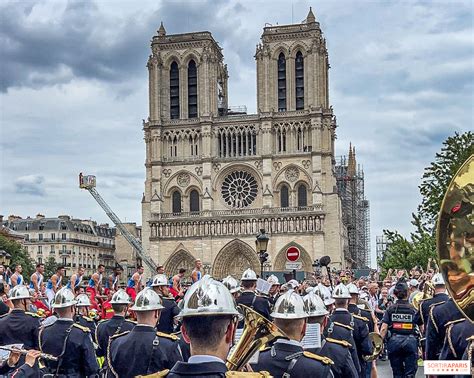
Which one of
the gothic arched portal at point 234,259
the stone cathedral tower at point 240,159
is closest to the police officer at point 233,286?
the stone cathedral tower at point 240,159

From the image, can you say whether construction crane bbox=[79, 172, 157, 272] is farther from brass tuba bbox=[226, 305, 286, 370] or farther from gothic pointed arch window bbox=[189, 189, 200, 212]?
brass tuba bbox=[226, 305, 286, 370]

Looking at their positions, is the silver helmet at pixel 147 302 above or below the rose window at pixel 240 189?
below

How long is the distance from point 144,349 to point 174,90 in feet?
187

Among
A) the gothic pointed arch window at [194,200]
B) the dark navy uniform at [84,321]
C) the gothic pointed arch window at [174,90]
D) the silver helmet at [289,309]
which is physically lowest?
the dark navy uniform at [84,321]

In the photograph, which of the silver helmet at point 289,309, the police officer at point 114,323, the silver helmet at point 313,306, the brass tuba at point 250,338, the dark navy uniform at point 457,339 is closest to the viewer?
the brass tuba at point 250,338

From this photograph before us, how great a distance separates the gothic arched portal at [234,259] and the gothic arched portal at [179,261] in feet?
7.87

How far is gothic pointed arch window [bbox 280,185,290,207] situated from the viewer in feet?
191

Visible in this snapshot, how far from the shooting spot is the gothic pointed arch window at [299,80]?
5941 centimetres

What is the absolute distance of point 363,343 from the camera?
31.1 ft

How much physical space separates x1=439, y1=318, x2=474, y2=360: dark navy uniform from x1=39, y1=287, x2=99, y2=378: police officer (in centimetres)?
374

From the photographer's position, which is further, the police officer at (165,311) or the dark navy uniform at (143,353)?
the police officer at (165,311)

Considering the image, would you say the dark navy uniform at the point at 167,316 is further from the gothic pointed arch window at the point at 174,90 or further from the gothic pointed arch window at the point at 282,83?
the gothic pointed arch window at the point at 174,90

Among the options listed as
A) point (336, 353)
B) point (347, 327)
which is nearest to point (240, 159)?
point (347, 327)

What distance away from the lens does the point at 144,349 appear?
6598 mm
